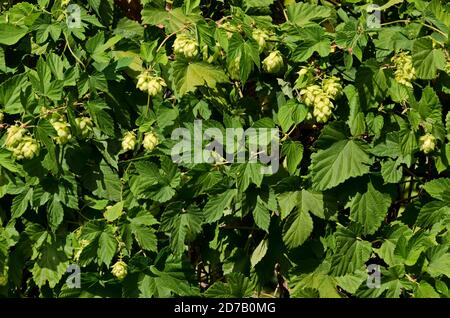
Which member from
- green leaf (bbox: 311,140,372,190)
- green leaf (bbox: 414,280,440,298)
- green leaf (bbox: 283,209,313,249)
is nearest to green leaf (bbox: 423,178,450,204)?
green leaf (bbox: 311,140,372,190)

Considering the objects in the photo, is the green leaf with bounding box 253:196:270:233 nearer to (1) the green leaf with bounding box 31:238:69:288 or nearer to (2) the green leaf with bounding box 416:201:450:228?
(2) the green leaf with bounding box 416:201:450:228

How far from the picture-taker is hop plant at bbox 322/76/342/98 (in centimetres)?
297

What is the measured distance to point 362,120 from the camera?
304 centimetres

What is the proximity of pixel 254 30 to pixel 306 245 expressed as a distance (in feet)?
2.92

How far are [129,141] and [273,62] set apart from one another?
0.65 metres

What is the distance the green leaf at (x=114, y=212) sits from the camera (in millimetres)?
3109

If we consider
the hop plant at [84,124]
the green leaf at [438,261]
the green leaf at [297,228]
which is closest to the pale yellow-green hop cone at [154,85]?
the hop plant at [84,124]
